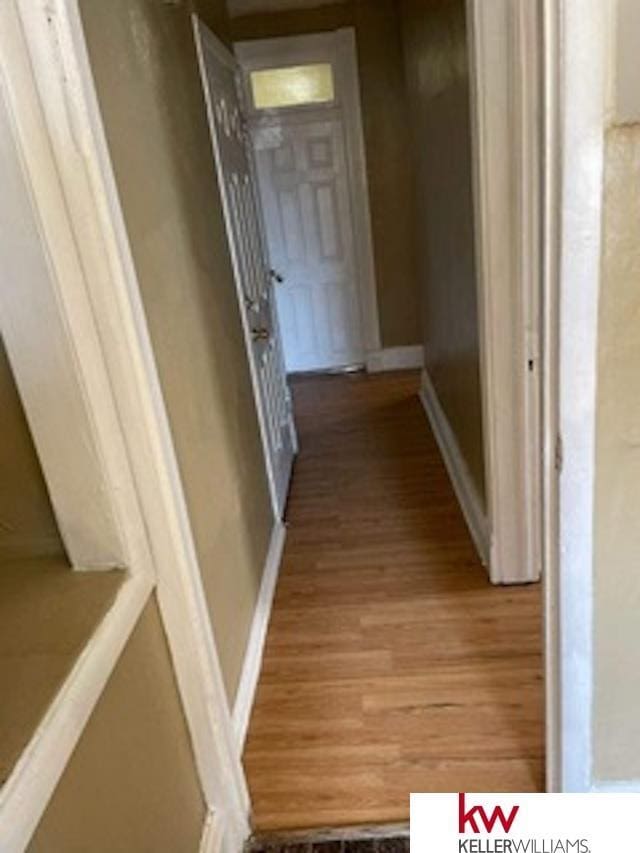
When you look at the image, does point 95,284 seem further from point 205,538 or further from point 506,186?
point 506,186

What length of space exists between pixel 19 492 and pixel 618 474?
1.04m

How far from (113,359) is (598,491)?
841 mm

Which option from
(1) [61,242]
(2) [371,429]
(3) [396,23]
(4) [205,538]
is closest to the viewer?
(1) [61,242]

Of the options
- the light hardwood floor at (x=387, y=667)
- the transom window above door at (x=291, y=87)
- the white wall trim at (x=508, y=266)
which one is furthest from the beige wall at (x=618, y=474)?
the transom window above door at (x=291, y=87)

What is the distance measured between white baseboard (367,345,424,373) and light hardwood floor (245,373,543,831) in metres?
1.88

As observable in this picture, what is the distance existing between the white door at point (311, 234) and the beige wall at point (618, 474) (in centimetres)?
348

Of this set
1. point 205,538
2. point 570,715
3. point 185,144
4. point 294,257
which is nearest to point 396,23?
point 294,257

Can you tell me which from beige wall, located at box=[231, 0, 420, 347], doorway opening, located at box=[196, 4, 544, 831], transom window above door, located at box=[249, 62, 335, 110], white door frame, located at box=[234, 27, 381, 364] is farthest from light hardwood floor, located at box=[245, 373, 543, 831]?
transom window above door, located at box=[249, 62, 335, 110]

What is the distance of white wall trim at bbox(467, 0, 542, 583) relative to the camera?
1639mm

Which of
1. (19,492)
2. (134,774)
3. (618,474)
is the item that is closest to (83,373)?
(19,492)

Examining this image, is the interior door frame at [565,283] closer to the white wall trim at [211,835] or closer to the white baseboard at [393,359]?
the white wall trim at [211,835]

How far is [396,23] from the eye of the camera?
413 centimetres

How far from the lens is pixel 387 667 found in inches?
75.8

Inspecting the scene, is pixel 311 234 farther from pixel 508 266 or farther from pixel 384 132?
pixel 508 266
